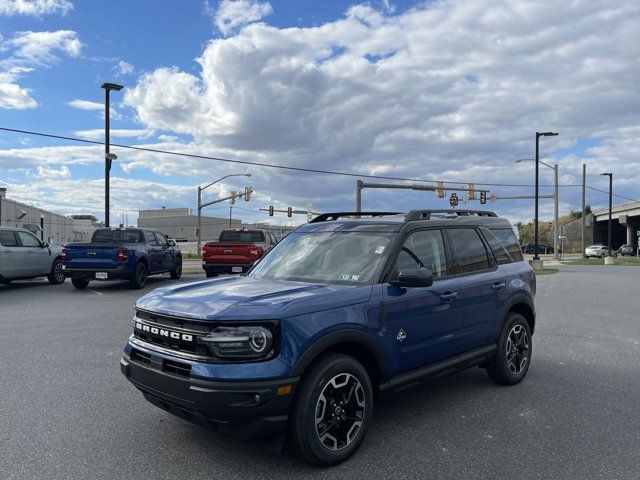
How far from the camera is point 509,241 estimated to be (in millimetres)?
5992

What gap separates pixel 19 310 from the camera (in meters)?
10.6

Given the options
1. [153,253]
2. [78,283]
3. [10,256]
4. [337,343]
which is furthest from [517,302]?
[10,256]

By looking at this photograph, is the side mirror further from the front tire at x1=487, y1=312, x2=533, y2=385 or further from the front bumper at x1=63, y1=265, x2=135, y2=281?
the front bumper at x1=63, y1=265, x2=135, y2=281

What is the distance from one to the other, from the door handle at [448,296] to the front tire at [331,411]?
1104 millimetres

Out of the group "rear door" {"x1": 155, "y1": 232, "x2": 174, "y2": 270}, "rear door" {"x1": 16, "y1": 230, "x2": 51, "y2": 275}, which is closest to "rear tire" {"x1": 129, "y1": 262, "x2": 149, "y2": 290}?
"rear door" {"x1": 155, "y1": 232, "x2": 174, "y2": 270}

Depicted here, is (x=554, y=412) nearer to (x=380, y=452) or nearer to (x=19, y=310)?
(x=380, y=452)

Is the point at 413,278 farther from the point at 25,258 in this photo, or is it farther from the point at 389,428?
the point at 25,258

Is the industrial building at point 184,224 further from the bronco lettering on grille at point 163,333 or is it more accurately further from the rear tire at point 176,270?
the bronco lettering on grille at point 163,333

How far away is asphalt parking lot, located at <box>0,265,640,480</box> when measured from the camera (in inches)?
138

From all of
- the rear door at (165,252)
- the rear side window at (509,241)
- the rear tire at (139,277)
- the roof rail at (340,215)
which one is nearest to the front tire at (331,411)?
the roof rail at (340,215)

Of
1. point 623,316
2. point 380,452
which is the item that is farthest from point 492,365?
point 623,316

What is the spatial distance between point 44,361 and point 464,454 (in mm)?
5163

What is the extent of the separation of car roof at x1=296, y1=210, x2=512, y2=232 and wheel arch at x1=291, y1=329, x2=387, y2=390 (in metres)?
1.13

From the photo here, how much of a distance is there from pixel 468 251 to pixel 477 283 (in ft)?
1.14
